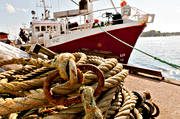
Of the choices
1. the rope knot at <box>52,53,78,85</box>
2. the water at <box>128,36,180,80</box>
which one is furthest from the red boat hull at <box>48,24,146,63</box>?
the rope knot at <box>52,53,78,85</box>

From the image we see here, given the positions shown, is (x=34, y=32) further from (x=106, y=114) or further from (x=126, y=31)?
(x=106, y=114)

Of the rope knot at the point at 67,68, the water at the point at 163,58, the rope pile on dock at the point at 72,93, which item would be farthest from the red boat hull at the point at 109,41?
the rope knot at the point at 67,68

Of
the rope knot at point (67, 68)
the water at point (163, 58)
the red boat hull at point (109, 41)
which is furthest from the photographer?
the water at point (163, 58)

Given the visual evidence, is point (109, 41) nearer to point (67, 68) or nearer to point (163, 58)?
point (67, 68)

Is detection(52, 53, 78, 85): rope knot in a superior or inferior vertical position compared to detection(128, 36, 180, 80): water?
superior

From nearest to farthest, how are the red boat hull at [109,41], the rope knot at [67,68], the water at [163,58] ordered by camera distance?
the rope knot at [67,68] < the red boat hull at [109,41] < the water at [163,58]

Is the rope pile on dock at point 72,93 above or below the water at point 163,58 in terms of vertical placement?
above

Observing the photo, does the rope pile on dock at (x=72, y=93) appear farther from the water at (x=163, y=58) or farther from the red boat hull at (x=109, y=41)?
the water at (x=163, y=58)

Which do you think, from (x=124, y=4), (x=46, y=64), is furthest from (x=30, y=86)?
(x=124, y=4)

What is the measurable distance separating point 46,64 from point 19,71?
16.7 inches

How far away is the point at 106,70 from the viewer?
28.8 inches

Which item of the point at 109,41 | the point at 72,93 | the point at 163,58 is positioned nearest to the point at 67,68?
the point at 72,93

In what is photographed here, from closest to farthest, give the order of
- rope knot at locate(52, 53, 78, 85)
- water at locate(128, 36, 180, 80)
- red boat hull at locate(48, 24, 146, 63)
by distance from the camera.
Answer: rope knot at locate(52, 53, 78, 85), red boat hull at locate(48, 24, 146, 63), water at locate(128, 36, 180, 80)

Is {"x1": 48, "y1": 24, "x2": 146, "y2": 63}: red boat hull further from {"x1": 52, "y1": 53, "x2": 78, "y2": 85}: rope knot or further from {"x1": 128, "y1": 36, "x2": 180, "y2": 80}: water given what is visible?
{"x1": 52, "y1": 53, "x2": 78, "y2": 85}: rope knot
